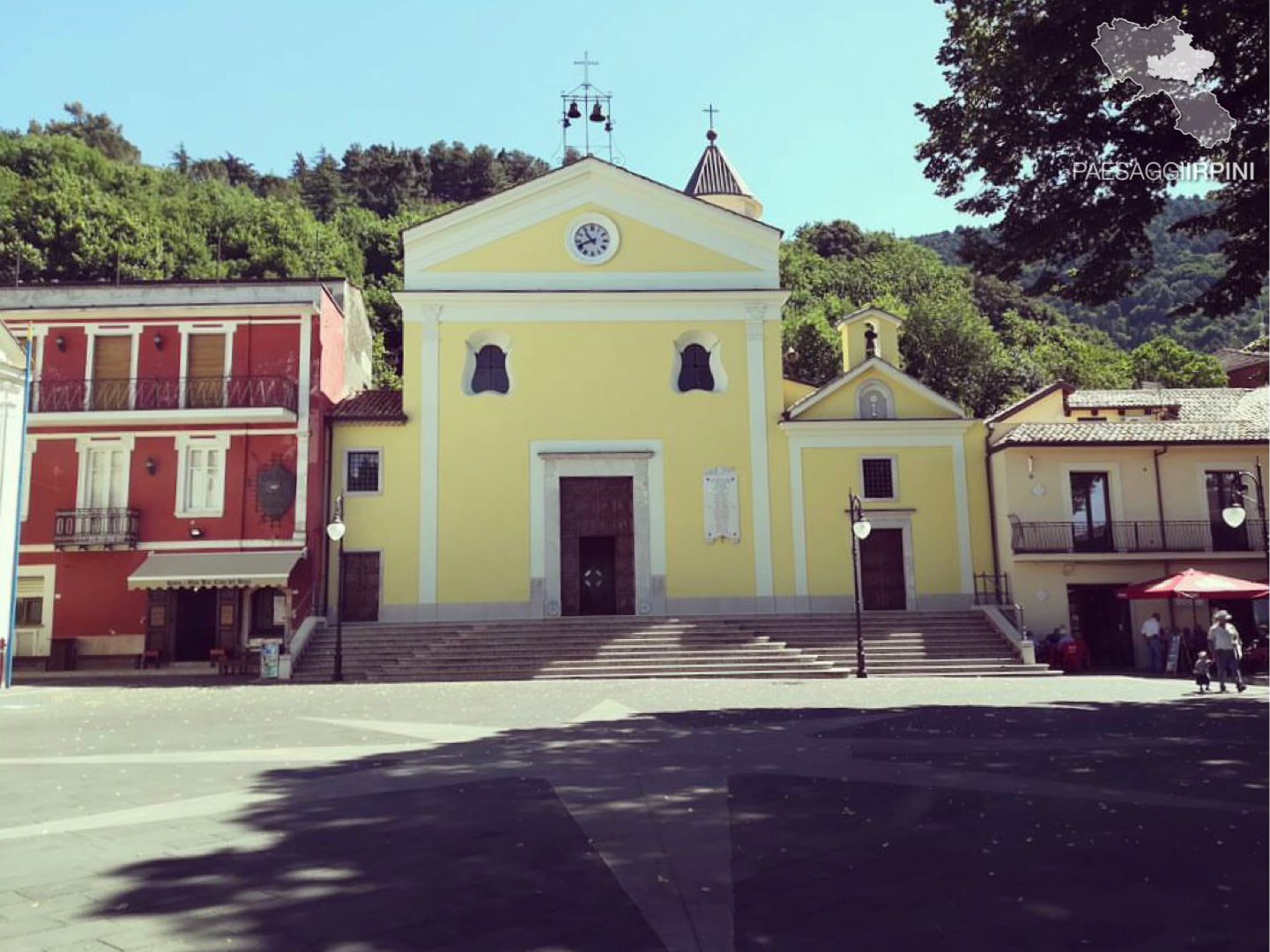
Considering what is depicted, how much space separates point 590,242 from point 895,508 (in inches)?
452

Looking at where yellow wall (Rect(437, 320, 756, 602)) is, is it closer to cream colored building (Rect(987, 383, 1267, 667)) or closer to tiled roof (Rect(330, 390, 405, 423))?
tiled roof (Rect(330, 390, 405, 423))

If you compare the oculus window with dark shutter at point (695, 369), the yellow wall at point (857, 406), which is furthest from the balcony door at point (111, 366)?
the yellow wall at point (857, 406)

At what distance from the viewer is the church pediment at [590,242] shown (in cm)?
2841

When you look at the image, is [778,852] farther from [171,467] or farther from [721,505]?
[171,467]

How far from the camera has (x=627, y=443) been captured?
2784cm

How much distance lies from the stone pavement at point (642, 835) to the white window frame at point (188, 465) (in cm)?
1371

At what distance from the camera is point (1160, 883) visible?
17.6ft

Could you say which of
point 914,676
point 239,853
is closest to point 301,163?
point 914,676

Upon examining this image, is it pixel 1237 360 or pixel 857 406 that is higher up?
pixel 1237 360

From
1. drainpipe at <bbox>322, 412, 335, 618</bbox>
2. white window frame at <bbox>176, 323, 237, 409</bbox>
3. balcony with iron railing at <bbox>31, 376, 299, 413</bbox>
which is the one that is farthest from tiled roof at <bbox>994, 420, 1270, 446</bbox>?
white window frame at <bbox>176, 323, 237, 409</bbox>

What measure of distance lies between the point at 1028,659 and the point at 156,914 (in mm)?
21213

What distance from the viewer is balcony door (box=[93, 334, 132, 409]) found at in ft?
86.8

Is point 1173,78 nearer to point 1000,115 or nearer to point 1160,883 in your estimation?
point 1000,115

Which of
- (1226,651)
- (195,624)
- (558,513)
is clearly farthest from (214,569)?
(1226,651)
